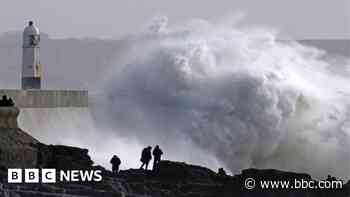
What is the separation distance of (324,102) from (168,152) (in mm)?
4137

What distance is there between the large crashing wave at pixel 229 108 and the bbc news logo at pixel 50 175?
16.6 feet

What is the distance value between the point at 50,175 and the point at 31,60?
4966 mm

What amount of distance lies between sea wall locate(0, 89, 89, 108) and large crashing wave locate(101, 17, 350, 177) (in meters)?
1.66

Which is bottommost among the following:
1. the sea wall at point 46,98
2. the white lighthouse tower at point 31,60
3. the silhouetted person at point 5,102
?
the silhouetted person at point 5,102

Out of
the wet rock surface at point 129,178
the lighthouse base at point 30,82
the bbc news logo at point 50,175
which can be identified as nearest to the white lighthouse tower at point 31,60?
the lighthouse base at point 30,82

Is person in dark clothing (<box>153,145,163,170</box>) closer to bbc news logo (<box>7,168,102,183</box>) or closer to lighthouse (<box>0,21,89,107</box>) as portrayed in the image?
bbc news logo (<box>7,168,102,183</box>)

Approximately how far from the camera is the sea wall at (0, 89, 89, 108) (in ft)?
61.2

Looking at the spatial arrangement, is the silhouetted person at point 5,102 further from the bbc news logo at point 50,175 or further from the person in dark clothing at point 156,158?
the person in dark clothing at point 156,158

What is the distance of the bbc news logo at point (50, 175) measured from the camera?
16.1 m

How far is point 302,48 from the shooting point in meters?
27.0

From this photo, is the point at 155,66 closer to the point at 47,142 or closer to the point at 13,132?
the point at 47,142

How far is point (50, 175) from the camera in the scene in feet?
53.5

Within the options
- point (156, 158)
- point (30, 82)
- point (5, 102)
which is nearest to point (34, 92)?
point (5, 102)

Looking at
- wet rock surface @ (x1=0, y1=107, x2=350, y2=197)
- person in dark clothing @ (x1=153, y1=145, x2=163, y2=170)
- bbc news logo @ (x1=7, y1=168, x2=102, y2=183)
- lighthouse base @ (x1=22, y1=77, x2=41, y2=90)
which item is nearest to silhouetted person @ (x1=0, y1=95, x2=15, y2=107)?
wet rock surface @ (x1=0, y1=107, x2=350, y2=197)
